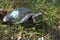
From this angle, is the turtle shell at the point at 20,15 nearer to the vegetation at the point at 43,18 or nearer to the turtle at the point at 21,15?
the turtle at the point at 21,15

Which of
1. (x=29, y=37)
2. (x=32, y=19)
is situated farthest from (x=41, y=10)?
(x=29, y=37)

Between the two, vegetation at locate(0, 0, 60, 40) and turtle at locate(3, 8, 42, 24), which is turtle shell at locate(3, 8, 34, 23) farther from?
vegetation at locate(0, 0, 60, 40)

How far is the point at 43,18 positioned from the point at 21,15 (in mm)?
296

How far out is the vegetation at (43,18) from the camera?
282 centimetres

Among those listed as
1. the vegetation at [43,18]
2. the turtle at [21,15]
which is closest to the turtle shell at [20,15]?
the turtle at [21,15]

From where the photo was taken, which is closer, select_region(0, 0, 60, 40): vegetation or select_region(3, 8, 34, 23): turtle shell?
select_region(0, 0, 60, 40): vegetation

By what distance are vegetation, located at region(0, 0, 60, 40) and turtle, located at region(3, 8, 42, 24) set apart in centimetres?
9

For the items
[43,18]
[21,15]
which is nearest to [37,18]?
[43,18]

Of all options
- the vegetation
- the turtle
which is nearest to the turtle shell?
the turtle

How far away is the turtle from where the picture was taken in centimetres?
304

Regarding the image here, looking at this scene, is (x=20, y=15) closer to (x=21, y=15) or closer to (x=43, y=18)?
(x=21, y=15)

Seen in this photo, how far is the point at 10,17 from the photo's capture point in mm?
3213

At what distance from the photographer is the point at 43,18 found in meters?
3.06

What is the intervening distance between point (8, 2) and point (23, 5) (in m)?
0.28
